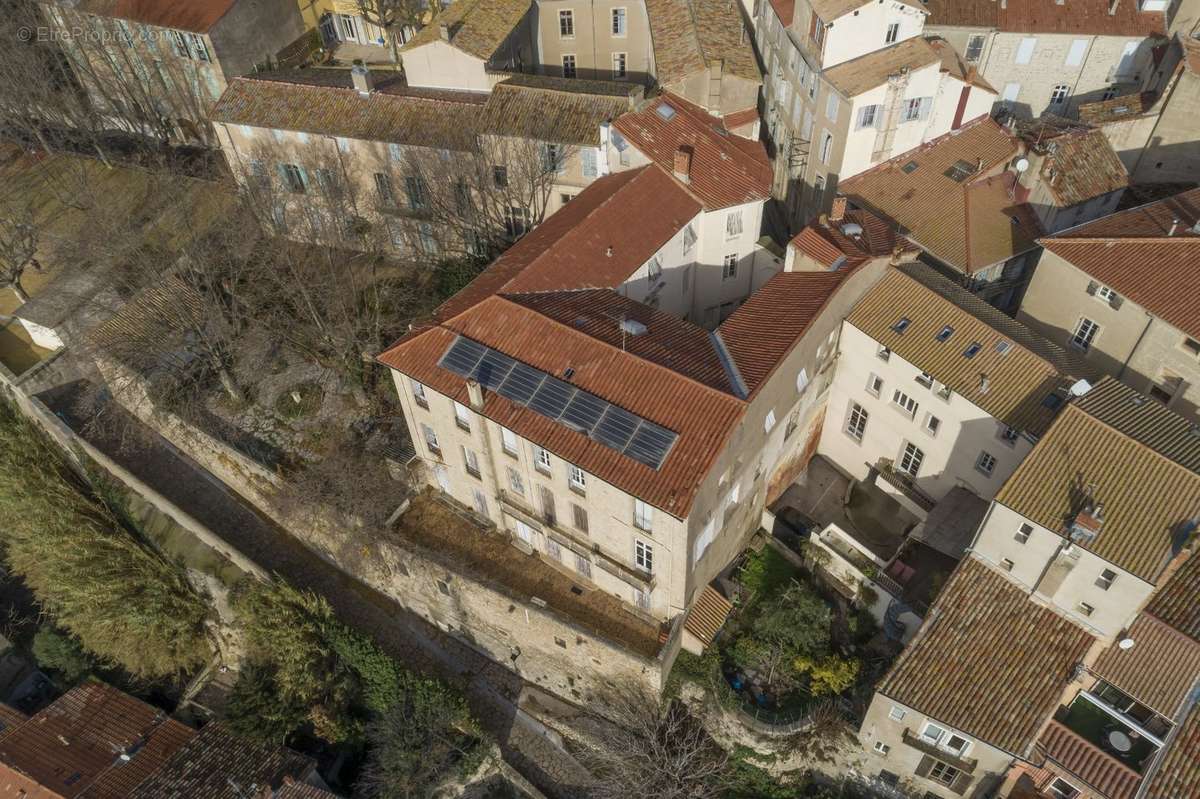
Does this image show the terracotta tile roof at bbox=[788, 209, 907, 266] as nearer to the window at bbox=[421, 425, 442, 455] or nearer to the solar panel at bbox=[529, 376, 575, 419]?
the solar panel at bbox=[529, 376, 575, 419]

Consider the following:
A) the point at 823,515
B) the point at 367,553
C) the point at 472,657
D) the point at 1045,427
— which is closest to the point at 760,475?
the point at 823,515

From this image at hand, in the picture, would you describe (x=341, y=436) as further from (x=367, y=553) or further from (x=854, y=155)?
(x=854, y=155)

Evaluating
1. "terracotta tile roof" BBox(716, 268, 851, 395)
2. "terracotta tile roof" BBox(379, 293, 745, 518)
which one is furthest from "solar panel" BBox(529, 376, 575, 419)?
"terracotta tile roof" BBox(716, 268, 851, 395)

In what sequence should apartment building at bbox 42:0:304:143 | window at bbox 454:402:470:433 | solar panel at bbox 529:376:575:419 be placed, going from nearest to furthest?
solar panel at bbox 529:376:575:419 → window at bbox 454:402:470:433 → apartment building at bbox 42:0:304:143

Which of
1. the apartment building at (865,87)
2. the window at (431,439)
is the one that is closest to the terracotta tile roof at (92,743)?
the window at (431,439)

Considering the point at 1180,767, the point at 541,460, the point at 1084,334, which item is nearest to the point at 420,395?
the point at 541,460

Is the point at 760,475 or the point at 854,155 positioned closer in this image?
the point at 760,475
